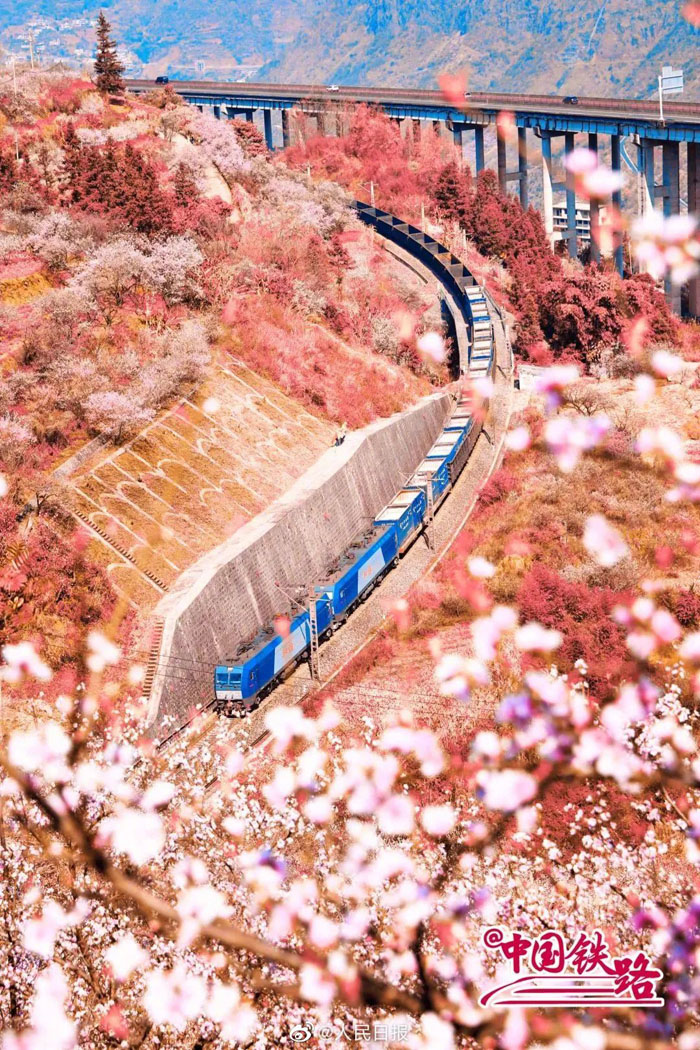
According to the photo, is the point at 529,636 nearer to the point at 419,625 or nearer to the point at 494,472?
the point at 419,625

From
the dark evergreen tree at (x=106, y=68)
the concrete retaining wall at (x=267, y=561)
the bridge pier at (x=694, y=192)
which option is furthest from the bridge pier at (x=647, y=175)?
the dark evergreen tree at (x=106, y=68)

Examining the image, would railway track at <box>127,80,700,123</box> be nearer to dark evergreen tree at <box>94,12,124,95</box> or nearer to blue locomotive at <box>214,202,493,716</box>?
blue locomotive at <box>214,202,493,716</box>

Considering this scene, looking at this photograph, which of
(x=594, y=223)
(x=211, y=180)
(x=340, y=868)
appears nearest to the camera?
(x=340, y=868)

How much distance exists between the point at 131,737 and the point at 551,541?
20456 millimetres

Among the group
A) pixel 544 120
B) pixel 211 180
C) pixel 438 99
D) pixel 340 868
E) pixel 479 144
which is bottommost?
pixel 340 868

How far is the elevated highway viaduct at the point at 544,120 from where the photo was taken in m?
76.1

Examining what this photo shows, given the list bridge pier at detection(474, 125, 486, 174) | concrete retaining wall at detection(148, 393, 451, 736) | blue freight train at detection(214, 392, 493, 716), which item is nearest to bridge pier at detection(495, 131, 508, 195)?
bridge pier at detection(474, 125, 486, 174)

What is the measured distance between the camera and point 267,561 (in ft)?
129

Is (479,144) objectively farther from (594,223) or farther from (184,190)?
(184,190)

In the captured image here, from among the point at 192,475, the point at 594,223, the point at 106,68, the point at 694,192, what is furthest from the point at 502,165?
the point at 192,475

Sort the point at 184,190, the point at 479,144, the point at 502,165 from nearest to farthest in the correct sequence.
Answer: the point at 184,190
the point at 502,165
the point at 479,144

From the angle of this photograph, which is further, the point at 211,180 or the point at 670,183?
the point at 670,183

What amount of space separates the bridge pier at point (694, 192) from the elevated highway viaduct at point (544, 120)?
73mm

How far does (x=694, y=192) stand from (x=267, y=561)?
51.0 metres
